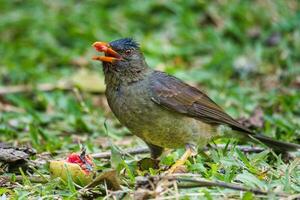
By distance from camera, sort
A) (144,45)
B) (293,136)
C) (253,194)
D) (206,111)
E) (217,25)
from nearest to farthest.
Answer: (253,194)
(206,111)
(293,136)
(144,45)
(217,25)

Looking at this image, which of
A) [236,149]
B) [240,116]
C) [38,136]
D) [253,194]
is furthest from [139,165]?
[240,116]

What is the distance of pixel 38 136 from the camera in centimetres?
740

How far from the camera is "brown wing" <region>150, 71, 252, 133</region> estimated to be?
6316mm

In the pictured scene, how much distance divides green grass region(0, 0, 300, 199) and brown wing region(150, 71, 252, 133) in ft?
1.47

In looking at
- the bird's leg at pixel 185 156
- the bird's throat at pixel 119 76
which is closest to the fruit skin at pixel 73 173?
the bird's leg at pixel 185 156

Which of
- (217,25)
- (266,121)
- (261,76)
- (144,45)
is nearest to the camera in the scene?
(266,121)

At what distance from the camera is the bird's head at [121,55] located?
6324 millimetres

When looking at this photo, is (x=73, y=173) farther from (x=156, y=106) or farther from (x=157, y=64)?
(x=157, y=64)

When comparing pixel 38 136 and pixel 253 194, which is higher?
pixel 253 194

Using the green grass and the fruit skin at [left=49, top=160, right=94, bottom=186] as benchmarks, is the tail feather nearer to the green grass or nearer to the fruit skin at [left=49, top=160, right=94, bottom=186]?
the green grass

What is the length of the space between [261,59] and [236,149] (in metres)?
4.35

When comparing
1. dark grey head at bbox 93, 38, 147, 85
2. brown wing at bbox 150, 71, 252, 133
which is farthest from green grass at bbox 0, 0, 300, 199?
dark grey head at bbox 93, 38, 147, 85

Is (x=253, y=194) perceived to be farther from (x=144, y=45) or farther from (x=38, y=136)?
(x=144, y=45)

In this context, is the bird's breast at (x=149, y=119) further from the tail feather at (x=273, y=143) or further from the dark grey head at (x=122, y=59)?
the tail feather at (x=273, y=143)
